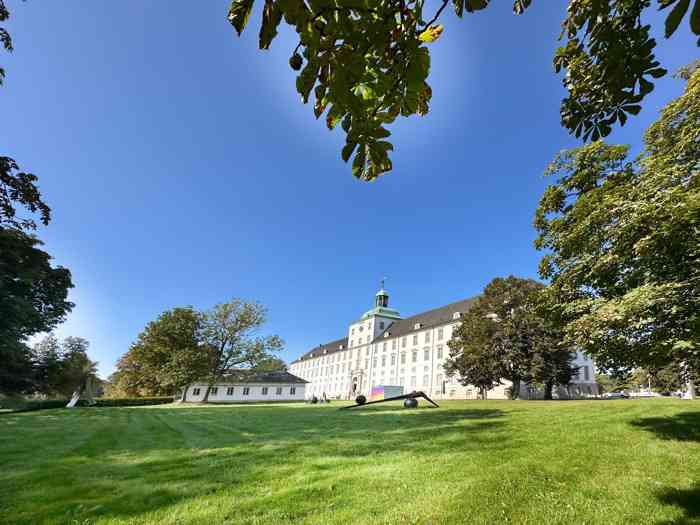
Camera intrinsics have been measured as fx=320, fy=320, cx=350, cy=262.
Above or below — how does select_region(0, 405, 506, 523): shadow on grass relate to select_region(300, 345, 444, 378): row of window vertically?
below

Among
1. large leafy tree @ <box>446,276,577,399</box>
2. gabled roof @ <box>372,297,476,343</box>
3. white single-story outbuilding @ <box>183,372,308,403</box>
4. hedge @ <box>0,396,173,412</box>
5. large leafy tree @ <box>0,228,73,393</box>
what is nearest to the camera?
large leafy tree @ <box>0,228,73,393</box>

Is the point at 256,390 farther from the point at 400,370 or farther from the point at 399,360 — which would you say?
the point at 399,360

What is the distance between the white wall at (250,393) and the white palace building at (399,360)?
Result: 41.0 ft

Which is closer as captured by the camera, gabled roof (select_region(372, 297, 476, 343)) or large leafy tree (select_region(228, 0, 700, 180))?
large leafy tree (select_region(228, 0, 700, 180))

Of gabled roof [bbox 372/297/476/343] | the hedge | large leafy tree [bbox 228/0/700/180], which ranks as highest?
gabled roof [bbox 372/297/476/343]

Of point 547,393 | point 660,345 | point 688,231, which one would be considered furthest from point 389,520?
point 547,393

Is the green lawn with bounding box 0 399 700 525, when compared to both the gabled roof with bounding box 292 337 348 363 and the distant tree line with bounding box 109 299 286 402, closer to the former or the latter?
the distant tree line with bounding box 109 299 286 402

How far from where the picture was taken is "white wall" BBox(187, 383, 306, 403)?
60.3 meters

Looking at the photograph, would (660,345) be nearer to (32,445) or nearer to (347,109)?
(347,109)

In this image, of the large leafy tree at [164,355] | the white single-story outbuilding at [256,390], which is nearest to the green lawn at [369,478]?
the large leafy tree at [164,355]

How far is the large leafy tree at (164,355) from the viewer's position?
135 ft

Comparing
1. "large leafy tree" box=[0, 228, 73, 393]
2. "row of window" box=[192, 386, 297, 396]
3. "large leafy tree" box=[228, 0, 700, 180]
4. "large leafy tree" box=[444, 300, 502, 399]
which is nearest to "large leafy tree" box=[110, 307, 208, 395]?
"row of window" box=[192, 386, 297, 396]

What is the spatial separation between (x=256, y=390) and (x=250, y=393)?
4.14 feet

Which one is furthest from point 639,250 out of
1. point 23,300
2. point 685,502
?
point 23,300
